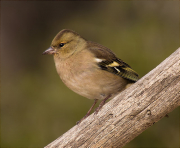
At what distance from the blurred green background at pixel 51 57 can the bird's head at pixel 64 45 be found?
123cm

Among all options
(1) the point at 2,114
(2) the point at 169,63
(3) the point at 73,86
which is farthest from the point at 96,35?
(2) the point at 169,63

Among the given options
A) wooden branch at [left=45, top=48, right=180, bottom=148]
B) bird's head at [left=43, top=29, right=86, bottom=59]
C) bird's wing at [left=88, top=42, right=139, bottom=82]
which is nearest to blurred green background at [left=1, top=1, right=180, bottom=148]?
bird's wing at [left=88, top=42, right=139, bottom=82]

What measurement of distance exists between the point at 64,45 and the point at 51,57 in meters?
1.98

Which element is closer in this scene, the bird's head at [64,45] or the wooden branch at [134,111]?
the wooden branch at [134,111]

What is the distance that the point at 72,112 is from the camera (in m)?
3.62

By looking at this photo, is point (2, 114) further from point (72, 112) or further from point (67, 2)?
point (67, 2)

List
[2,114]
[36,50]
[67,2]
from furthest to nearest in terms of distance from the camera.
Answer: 1. [67,2]
2. [36,50]
3. [2,114]

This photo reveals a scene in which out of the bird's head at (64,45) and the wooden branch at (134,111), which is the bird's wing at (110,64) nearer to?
the bird's head at (64,45)

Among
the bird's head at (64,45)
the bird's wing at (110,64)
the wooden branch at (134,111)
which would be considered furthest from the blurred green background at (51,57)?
the wooden branch at (134,111)

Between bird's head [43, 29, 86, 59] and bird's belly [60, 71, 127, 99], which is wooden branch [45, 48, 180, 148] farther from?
bird's head [43, 29, 86, 59]

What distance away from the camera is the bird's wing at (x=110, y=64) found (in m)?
2.43

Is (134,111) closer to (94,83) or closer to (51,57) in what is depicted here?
(94,83)

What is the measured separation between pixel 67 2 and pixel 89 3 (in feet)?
1.55

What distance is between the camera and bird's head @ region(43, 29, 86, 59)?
Result: 252 cm
